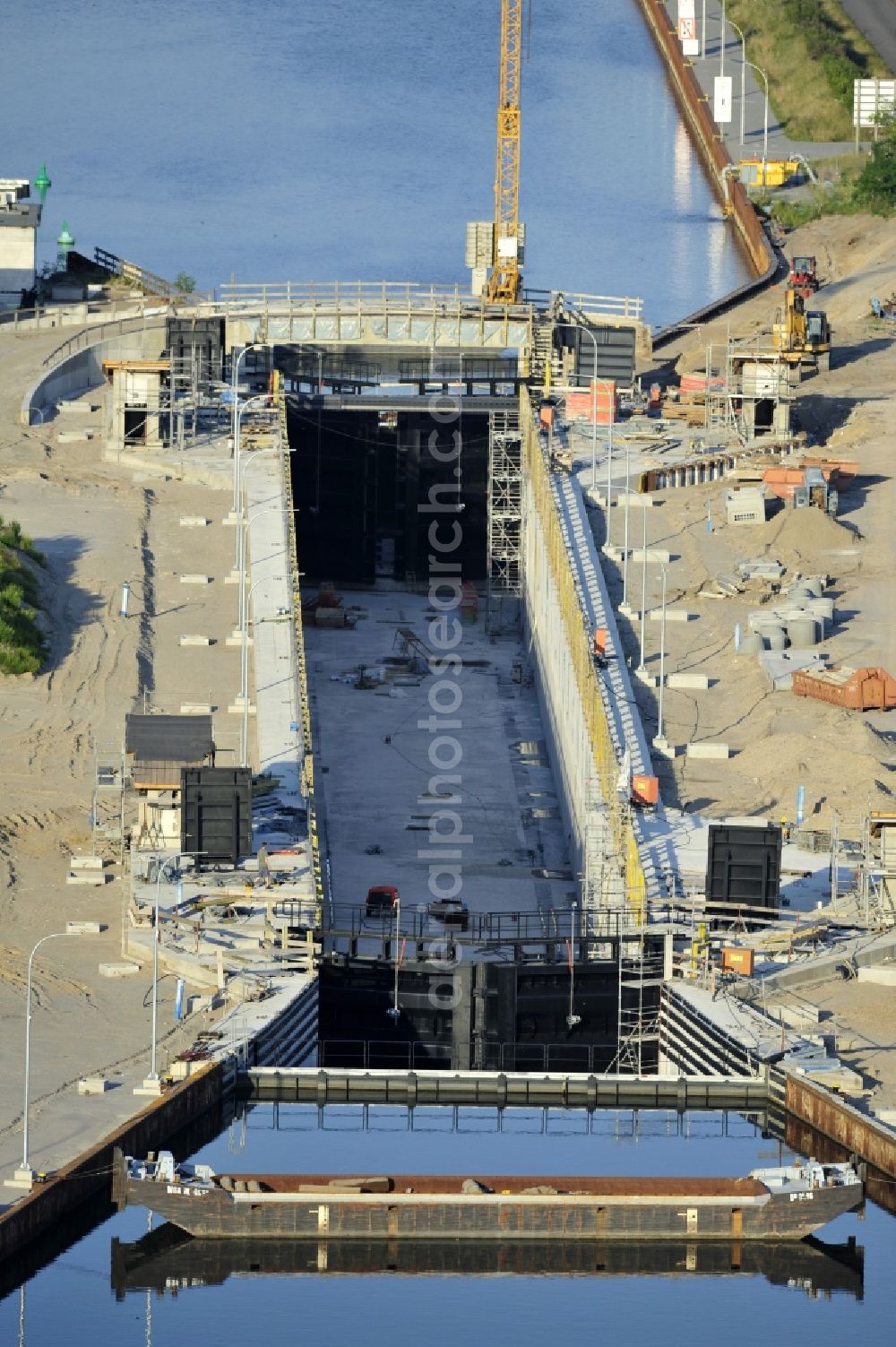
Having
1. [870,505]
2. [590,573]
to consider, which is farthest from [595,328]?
[590,573]

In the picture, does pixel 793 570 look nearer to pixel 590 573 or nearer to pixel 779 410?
pixel 590 573

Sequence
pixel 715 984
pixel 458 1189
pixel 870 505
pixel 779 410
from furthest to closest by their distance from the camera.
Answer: pixel 779 410
pixel 870 505
pixel 715 984
pixel 458 1189

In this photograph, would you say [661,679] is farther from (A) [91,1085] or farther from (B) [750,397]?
(B) [750,397]

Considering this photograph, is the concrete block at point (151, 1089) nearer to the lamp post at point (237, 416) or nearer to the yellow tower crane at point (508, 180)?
the lamp post at point (237, 416)

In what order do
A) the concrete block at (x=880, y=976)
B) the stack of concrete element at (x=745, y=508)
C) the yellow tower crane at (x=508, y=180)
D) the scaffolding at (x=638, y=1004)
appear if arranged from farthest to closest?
the yellow tower crane at (x=508, y=180) → the stack of concrete element at (x=745, y=508) → the scaffolding at (x=638, y=1004) → the concrete block at (x=880, y=976)

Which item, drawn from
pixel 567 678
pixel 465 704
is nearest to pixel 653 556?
pixel 465 704

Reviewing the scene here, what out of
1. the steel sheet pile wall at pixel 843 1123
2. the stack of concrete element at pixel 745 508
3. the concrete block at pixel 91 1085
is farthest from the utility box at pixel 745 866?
the stack of concrete element at pixel 745 508
